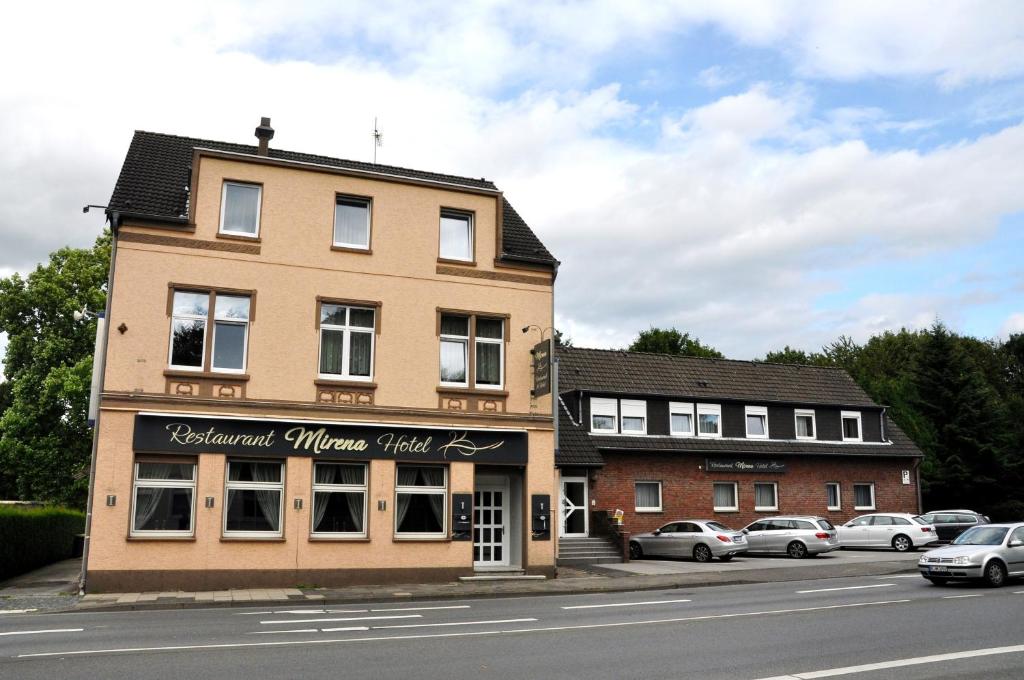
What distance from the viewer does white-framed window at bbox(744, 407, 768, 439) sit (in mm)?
36094

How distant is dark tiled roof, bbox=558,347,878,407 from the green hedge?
17668 millimetres

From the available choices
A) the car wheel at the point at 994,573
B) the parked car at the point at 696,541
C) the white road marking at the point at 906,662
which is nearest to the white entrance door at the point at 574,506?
the parked car at the point at 696,541

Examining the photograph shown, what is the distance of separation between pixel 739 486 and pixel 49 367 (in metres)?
30.7

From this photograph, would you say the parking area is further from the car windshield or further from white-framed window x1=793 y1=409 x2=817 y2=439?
white-framed window x1=793 y1=409 x2=817 y2=439

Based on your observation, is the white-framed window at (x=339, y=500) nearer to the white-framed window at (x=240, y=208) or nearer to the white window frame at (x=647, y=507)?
the white-framed window at (x=240, y=208)

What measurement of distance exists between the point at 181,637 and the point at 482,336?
39.6 ft

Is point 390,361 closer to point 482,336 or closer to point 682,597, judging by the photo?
point 482,336

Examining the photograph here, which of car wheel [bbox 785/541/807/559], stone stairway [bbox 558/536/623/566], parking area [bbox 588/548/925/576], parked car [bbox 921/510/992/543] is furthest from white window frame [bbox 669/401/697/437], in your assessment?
parked car [bbox 921/510/992/543]

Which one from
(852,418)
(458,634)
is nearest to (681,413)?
(852,418)

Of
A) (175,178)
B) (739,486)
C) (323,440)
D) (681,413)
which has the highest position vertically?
(175,178)

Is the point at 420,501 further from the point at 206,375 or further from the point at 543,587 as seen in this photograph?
the point at 206,375

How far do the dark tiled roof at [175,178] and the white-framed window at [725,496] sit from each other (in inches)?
571

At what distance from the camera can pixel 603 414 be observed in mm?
33281

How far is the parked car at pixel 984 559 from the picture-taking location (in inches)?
719
